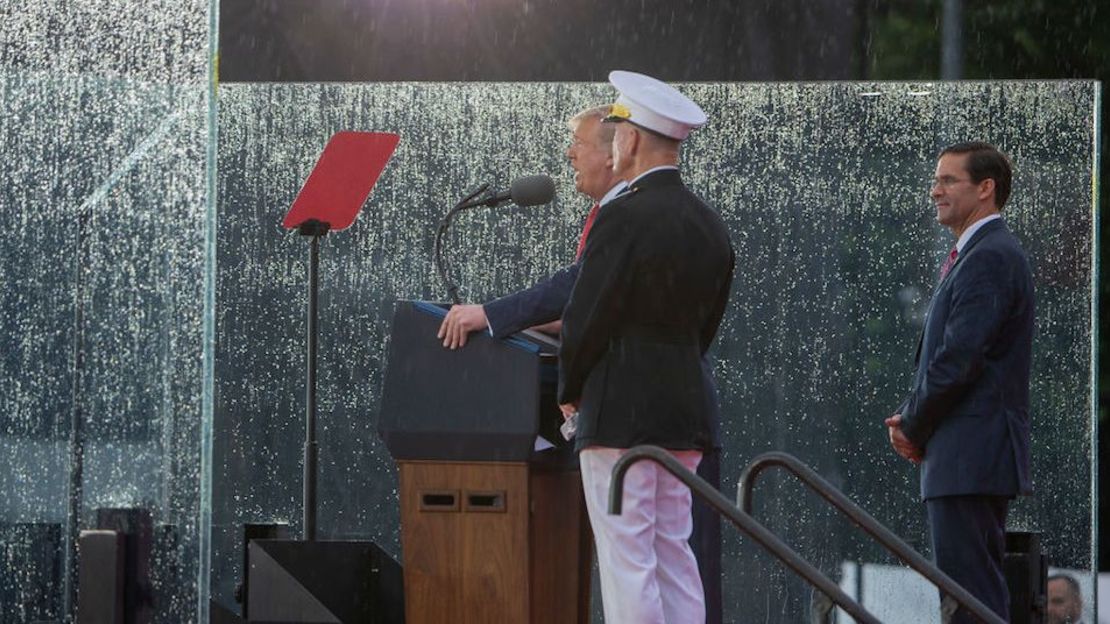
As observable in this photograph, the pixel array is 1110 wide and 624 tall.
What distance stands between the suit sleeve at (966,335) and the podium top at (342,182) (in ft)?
5.59

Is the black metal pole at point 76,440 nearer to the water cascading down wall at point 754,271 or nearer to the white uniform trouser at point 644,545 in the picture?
the white uniform trouser at point 644,545

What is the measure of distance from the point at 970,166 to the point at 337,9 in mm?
3326

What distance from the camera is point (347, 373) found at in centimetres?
748

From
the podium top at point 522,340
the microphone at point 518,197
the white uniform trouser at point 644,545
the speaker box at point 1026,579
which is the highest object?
the microphone at point 518,197

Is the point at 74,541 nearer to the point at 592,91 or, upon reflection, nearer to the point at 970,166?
the point at 970,166

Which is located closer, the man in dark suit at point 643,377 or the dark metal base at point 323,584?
the man in dark suit at point 643,377

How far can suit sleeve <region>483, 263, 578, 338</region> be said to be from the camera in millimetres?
5059

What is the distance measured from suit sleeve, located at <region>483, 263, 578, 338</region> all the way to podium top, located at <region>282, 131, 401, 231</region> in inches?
32.2

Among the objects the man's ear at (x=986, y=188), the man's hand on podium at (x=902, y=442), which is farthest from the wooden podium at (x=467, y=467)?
the man's ear at (x=986, y=188)

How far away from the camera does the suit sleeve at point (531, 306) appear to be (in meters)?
5.06

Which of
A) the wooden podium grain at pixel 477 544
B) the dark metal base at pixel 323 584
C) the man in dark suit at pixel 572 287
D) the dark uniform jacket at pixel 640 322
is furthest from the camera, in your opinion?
the man in dark suit at pixel 572 287

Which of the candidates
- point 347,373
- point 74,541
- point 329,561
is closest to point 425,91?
point 347,373

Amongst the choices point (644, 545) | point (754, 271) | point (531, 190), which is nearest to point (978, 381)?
point (644, 545)

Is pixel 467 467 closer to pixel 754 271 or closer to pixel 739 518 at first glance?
pixel 739 518
